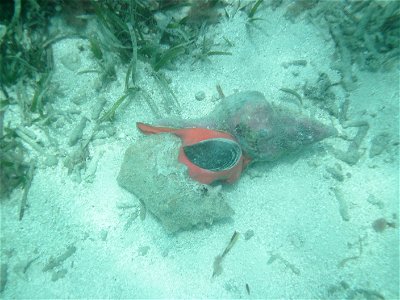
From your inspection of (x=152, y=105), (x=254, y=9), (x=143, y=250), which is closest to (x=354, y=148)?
(x=254, y=9)

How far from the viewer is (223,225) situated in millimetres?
2967

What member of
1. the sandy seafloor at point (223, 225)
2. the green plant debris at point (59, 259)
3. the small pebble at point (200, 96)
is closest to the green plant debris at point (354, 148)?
the sandy seafloor at point (223, 225)

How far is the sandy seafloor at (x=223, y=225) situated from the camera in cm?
270

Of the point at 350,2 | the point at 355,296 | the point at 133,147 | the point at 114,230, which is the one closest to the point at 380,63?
the point at 350,2

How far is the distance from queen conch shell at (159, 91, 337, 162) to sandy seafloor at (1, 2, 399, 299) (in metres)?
0.38

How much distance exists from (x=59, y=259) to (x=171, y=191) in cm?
136

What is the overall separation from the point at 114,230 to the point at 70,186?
2.41 ft

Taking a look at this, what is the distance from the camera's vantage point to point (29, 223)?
9.40ft

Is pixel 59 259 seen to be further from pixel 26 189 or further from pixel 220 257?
pixel 220 257

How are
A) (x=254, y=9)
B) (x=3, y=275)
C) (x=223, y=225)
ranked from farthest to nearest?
(x=254, y=9), (x=223, y=225), (x=3, y=275)

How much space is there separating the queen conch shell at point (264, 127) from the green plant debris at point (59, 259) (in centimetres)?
203

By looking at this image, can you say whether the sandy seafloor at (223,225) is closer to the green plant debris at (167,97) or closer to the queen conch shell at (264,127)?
the green plant debris at (167,97)

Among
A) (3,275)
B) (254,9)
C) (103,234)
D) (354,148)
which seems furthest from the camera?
(254,9)

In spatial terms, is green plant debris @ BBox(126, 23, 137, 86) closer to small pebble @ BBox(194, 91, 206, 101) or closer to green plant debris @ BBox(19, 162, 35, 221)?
small pebble @ BBox(194, 91, 206, 101)
